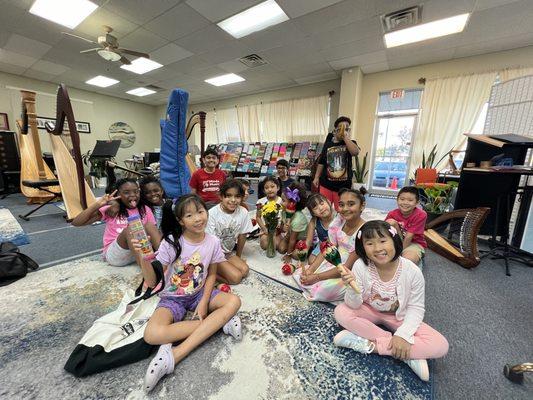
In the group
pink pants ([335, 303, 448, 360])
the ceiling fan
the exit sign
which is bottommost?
pink pants ([335, 303, 448, 360])

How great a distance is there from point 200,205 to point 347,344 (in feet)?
3.35

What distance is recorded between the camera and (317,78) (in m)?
5.49

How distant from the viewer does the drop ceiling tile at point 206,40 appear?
3390 millimetres

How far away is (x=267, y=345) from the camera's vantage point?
1.07 metres

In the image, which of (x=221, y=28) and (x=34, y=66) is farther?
(x=34, y=66)

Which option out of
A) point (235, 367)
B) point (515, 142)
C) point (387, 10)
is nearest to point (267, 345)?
point (235, 367)

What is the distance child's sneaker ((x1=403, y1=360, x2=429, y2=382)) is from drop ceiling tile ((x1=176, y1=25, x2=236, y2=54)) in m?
4.25

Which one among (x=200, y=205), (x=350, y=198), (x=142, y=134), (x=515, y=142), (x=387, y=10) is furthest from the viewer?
(x=142, y=134)

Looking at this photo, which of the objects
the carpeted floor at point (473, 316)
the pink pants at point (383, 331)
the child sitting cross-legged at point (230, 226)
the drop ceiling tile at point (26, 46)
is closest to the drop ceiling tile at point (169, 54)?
the drop ceiling tile at point (26, 46)

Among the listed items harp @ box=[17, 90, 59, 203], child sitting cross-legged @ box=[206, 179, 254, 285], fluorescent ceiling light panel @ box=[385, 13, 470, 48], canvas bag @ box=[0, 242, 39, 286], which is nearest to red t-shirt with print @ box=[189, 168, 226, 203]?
child sitting cross-legged @ box=[206, 179, 254, 285]

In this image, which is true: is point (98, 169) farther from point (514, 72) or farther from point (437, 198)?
point (514, 72)

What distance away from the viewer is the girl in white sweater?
0.96m

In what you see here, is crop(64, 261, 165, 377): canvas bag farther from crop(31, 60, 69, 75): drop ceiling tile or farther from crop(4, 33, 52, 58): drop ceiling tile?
crop(31, 60, 69, 75): drop ceiling tile

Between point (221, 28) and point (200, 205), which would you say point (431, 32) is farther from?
point (200, 205)
